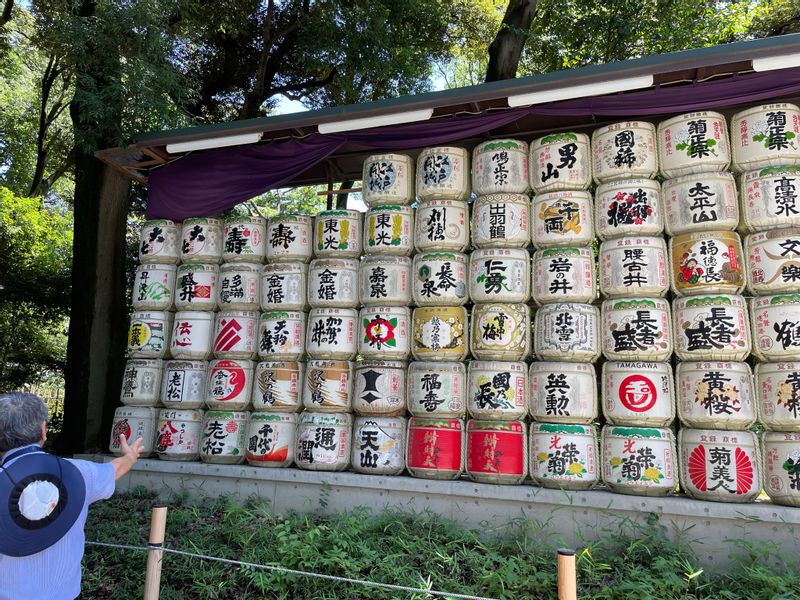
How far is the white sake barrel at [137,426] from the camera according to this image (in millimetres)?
5348

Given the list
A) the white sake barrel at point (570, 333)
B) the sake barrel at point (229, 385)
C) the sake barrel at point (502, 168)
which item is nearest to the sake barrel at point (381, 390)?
the sake barrel at point (229, 385)

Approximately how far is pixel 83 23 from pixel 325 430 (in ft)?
16.0

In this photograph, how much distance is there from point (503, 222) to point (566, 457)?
192cm

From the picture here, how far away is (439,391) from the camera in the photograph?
15.4 feet

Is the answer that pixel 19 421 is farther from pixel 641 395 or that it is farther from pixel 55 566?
pixel 641 395

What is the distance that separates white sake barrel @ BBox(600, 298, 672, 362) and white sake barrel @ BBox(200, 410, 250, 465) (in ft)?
10.3

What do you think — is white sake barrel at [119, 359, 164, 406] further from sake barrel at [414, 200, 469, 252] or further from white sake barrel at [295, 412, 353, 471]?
sake barrel at [414, 200, 469, 252]

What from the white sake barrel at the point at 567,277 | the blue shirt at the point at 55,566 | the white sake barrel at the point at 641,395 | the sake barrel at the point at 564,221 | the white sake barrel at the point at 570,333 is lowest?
the blue shirt at the point at 55,566

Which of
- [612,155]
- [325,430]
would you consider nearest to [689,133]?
[612,155]

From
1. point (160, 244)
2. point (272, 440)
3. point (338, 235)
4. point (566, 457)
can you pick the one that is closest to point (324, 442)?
point (272, 440)

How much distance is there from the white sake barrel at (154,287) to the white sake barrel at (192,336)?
28 cm

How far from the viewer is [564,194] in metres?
4.74

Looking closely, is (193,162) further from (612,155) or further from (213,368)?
(612,155)

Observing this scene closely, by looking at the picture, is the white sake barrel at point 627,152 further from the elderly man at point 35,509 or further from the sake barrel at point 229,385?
the elderly man at point 35,509
